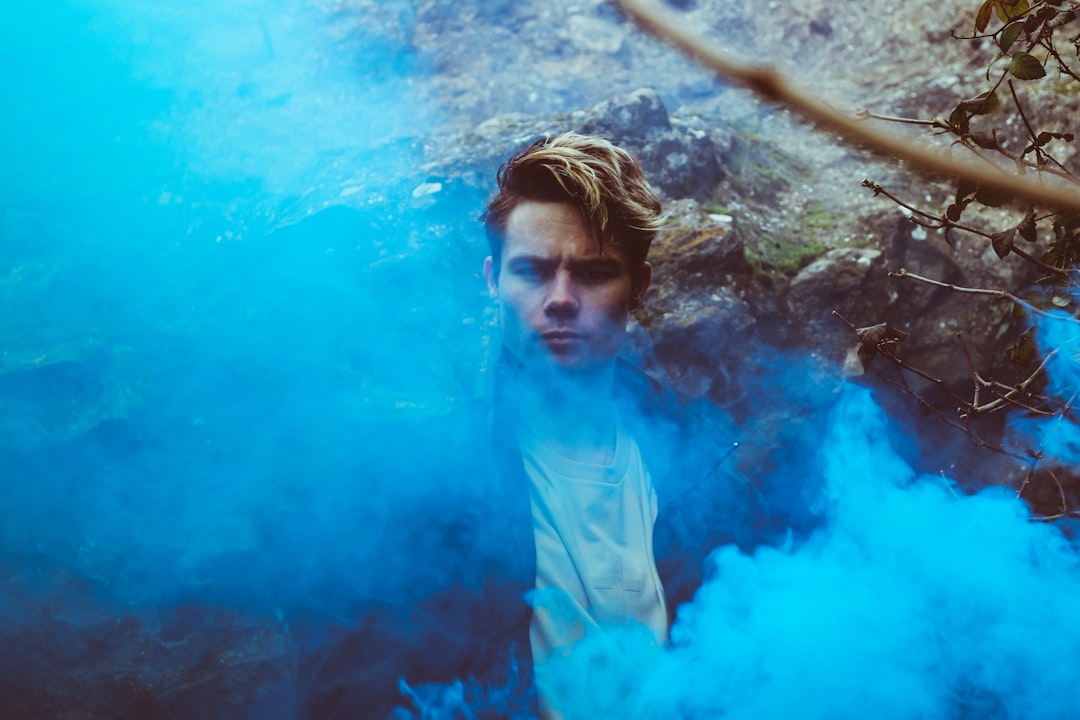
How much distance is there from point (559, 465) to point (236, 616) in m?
1.06

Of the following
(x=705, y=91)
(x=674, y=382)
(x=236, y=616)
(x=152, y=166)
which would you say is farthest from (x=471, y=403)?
(x=705, y=91)

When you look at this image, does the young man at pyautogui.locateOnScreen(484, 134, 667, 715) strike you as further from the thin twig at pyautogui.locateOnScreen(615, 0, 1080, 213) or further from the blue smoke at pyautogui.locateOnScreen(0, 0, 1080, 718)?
the thin twig at pyautogui.locateOnScreen(615, 0, 1080, 213)

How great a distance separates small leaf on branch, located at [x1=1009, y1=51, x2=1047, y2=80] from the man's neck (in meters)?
1.45

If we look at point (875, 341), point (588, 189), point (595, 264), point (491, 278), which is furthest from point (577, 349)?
point (875, 341)

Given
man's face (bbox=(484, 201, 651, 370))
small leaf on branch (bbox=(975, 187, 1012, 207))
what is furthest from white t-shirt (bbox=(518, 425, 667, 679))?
small leaf on branch (bbox=(975, 187, 1012, 207))

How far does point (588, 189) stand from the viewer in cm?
270

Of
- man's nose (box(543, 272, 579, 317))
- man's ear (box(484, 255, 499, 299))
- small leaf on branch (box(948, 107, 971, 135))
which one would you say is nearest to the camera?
small leaf on branch (box(948, 107, 971, 135))

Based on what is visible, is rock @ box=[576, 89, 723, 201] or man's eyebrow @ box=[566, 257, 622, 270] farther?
rock @ box=[576, 89, 723, 201]

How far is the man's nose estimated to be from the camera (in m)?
2.68

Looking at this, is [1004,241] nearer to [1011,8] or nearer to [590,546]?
[1011,8]

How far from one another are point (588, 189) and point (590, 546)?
44.8 inches

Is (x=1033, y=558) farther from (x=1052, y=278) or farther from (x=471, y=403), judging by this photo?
(x=471, y=403)

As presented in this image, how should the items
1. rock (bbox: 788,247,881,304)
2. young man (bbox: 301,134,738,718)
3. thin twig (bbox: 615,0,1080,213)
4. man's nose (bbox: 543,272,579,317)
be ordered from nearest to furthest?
young man (bbox: 301,134,738,718) → man's nose (bbox: 543,272,579,317) → rock (bbox: 788,247,881,304) → thin twig (bbox: 615,0,1080,213)

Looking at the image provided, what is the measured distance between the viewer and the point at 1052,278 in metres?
2.75
